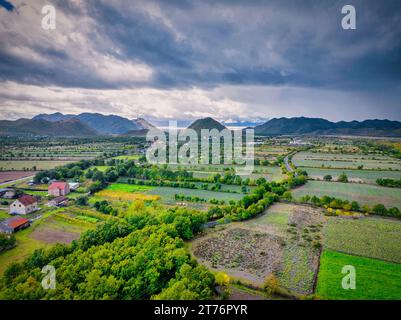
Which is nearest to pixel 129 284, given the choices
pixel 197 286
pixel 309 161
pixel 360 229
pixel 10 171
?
pixel 197 286

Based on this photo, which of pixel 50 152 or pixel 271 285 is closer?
pixel 271 285

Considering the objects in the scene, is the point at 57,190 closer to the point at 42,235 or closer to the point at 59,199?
the point at 59,199

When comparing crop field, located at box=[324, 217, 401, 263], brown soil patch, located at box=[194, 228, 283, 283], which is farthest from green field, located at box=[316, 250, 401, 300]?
brown soil patch, located at box=[194, 228, 283, 283]

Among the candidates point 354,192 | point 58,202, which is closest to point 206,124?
point 354,192

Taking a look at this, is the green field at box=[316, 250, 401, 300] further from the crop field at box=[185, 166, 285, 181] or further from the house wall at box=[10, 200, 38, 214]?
the house wall at box=[10, 200, 38, 214]
